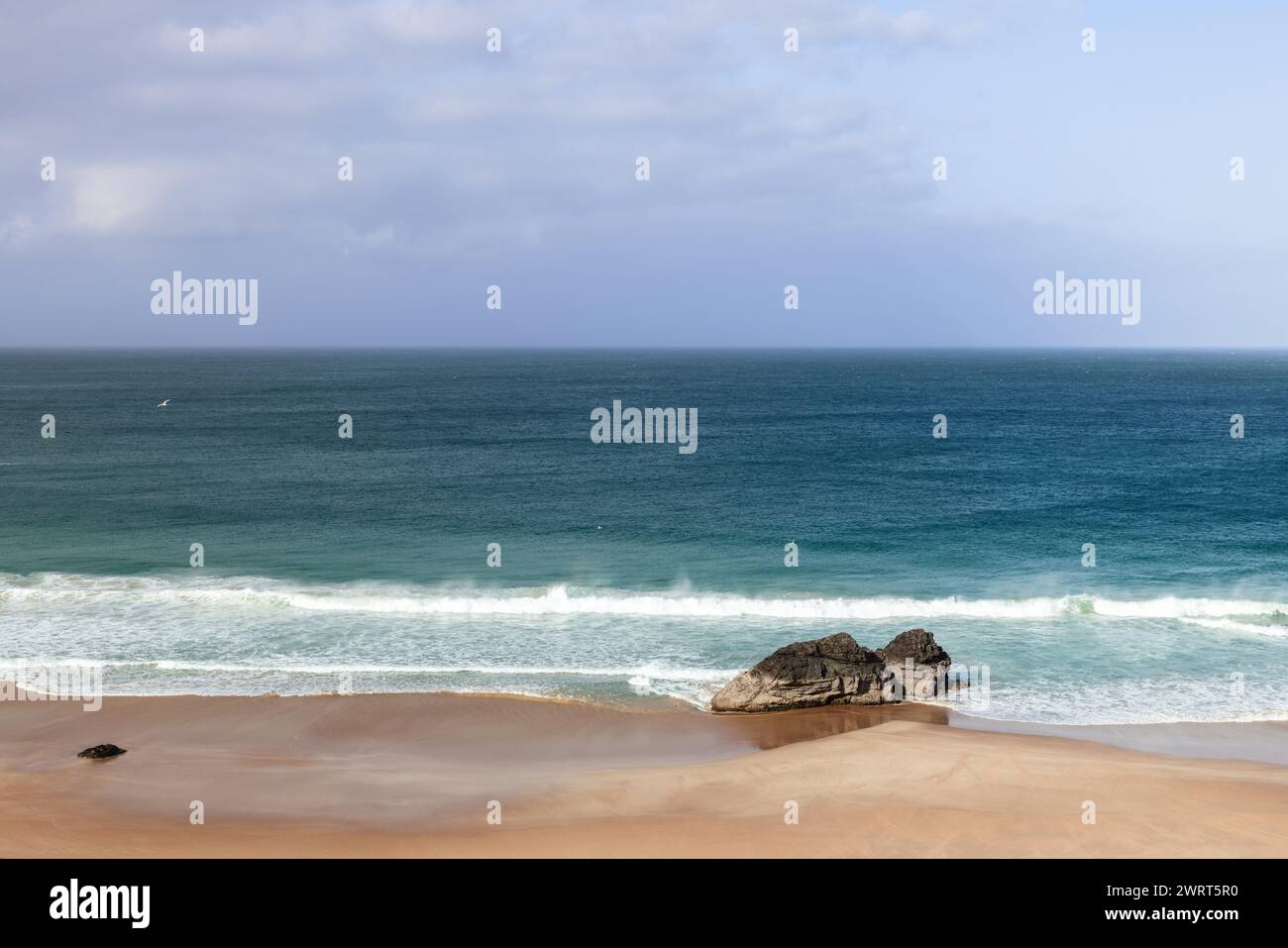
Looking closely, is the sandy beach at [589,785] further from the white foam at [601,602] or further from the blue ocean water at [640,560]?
the white foam at [601,602]

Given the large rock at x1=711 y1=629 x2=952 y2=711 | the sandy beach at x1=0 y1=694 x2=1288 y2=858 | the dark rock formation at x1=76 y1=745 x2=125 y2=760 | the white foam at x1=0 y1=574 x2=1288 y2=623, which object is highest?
the white foam at x1=0 y1=574 x2=1288 y2=623

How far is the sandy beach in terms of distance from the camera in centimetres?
1366

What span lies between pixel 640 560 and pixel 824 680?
14043 mm

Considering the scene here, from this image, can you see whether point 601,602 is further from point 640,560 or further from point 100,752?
point 100,752

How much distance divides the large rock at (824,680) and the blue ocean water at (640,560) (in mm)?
1453

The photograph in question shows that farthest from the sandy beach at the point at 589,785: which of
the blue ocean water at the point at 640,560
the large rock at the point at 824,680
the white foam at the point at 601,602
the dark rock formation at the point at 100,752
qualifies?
the white foam at the point at 601,602

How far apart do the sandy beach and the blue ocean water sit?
2066 mm

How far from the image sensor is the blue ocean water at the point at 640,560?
23188 mm

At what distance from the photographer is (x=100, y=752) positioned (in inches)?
684

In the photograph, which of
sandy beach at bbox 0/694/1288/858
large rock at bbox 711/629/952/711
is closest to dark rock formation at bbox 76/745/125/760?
sandy beach at bbox 0/694/1288/858

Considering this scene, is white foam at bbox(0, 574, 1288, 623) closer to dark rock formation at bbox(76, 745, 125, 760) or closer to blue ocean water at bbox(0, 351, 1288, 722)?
blue ocean water at bbox(0, 351, 1288, 722)

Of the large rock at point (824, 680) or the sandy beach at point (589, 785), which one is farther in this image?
the large rock at point (824, 680)

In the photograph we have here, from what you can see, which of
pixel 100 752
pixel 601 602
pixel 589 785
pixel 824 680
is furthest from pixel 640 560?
pixel 100 752

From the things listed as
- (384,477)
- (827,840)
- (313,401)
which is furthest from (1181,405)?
(827,840)
